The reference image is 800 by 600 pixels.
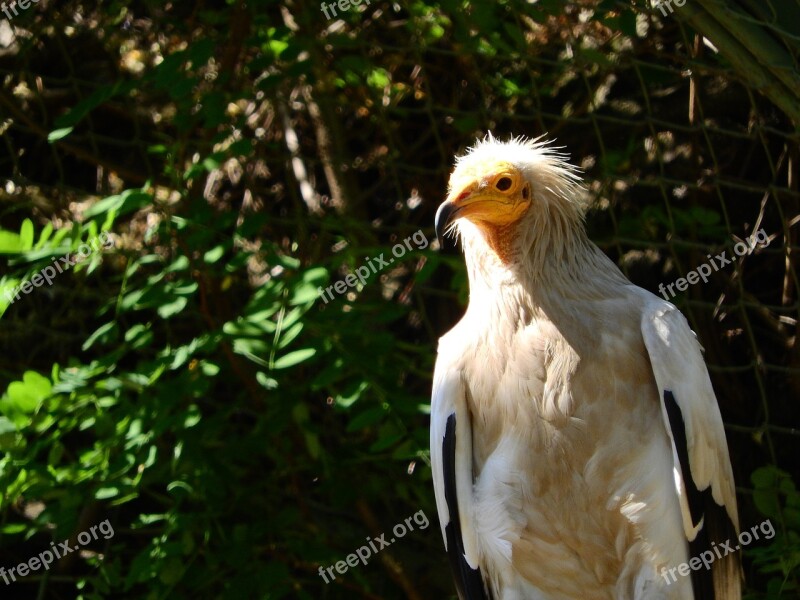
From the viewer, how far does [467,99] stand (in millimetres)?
3658

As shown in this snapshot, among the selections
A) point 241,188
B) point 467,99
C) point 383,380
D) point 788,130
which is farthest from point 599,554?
point 241,188

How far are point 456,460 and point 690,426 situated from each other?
0.58 metres

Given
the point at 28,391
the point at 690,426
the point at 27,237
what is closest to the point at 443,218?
the point at 690,426

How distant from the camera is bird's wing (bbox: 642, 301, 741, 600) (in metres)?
2.22

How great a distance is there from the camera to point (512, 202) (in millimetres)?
2445

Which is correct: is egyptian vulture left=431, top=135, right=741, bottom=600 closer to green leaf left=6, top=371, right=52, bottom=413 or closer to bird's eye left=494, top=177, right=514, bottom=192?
bird's eye left=494, top=177, right=514, bottom=192

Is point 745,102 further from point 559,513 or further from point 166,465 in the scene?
point 166,465

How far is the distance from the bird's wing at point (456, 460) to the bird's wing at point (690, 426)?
49 centimetres

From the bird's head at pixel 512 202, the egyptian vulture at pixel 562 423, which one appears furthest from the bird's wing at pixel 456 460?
the bird's head at pixel 512 202

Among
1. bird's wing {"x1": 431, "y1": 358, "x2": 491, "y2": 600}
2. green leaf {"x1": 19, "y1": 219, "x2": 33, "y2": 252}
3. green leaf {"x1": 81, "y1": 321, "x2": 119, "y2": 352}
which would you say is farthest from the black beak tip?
Answer: green leaf {"x1": 19, "y1": 219, "x2": 33, "y2": 252}

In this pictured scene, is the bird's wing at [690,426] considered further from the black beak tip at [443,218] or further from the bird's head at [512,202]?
the black beak tip at [443,218]

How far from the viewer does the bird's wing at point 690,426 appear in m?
2.22

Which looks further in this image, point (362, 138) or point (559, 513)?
point (362, 138)

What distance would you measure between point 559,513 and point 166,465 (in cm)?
126
